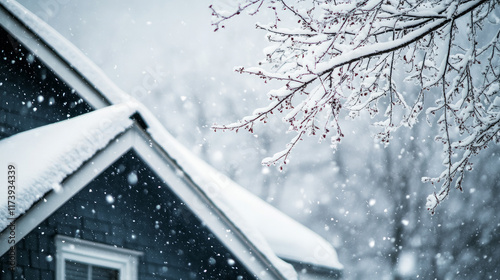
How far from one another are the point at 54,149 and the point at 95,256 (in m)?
1.33

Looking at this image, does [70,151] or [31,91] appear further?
[31,91]

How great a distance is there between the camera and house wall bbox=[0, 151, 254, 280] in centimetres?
538

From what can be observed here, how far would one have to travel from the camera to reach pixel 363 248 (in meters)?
20.8

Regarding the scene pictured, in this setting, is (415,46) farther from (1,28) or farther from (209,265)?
(1,28)

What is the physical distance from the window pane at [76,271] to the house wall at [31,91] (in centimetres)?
179

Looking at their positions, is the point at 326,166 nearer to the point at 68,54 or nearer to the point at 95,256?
the point at 68,54

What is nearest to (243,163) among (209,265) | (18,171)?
(209,265)

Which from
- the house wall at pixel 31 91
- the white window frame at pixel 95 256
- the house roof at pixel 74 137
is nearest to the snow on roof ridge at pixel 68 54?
the house roof at pixel 74 137

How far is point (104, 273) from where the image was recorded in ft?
18.3

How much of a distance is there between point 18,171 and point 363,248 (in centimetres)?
1784

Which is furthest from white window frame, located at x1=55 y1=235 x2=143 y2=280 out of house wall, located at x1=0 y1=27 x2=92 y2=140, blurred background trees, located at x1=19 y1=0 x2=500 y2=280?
blurred background trees, located at x1=19 y1=0 x2=500 y2=280

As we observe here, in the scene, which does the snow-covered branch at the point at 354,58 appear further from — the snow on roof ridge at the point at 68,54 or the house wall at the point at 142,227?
the snow on roof ridge at the point at 68,54

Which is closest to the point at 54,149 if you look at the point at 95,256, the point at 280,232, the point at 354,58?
the point at 95,256

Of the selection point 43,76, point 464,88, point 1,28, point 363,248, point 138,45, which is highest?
point 138,45
